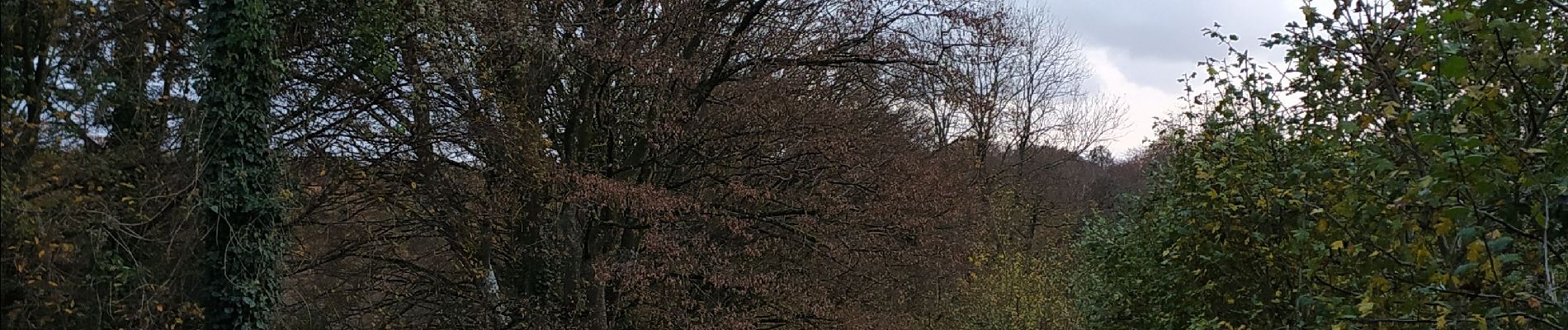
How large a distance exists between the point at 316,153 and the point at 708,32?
3.98 m

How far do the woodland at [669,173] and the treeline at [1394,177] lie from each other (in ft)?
0.10

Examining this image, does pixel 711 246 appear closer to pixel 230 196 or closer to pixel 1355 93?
pixel 230 196

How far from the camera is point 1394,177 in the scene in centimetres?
359

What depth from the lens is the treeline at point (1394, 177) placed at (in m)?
3.02

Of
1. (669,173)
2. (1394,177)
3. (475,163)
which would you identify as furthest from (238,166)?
(1394,177)

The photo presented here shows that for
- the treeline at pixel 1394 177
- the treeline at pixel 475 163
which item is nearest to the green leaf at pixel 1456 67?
the treeline at pixel 1394 177

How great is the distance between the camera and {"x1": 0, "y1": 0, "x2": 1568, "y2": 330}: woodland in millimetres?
3646

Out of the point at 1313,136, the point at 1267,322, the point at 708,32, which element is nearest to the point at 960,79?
the point at 708,32

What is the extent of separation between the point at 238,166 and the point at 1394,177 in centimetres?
732

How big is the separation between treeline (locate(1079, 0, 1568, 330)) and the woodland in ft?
0.10

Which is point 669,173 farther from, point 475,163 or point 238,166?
point 238,166

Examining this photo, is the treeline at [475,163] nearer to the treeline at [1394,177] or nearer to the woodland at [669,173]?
the woodland at [669,173]

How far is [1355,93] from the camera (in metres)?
4.72

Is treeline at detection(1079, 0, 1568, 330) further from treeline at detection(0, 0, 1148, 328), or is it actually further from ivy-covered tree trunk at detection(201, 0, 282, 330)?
ivy-covered tree trunk at detection(201, 0, 282, 330)
